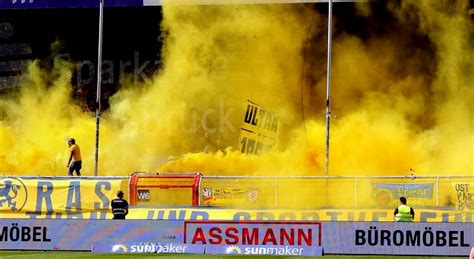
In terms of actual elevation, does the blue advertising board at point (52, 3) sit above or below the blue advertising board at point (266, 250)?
above

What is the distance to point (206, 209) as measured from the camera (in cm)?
2583

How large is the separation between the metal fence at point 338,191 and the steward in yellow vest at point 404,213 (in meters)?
1.53

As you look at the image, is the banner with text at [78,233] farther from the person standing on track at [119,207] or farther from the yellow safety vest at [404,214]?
the yellow safety vest at [404,214]

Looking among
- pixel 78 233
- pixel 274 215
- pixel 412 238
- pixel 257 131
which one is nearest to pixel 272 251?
pixel 274 215

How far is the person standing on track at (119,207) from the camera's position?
82.1 feet

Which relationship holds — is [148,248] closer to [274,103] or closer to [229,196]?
[229,196]

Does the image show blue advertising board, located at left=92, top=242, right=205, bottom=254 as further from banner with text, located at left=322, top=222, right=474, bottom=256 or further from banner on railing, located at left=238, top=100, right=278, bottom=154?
banner on railing, located at left=238, top=100, right=278, bottom=154

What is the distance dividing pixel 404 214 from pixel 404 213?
26 mm

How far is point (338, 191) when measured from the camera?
84.6 feet

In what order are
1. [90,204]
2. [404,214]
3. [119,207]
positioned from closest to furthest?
[404,214] < [119,207] < [90,204]

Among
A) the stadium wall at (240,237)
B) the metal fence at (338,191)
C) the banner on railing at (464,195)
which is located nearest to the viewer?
the stadium wall at (240,237)

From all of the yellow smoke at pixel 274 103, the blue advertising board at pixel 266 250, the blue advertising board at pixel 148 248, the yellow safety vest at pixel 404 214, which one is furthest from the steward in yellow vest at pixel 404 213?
the yellow smoke at pixel 274 103

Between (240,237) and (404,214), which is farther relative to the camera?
(404,214)

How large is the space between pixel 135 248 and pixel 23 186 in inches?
171
